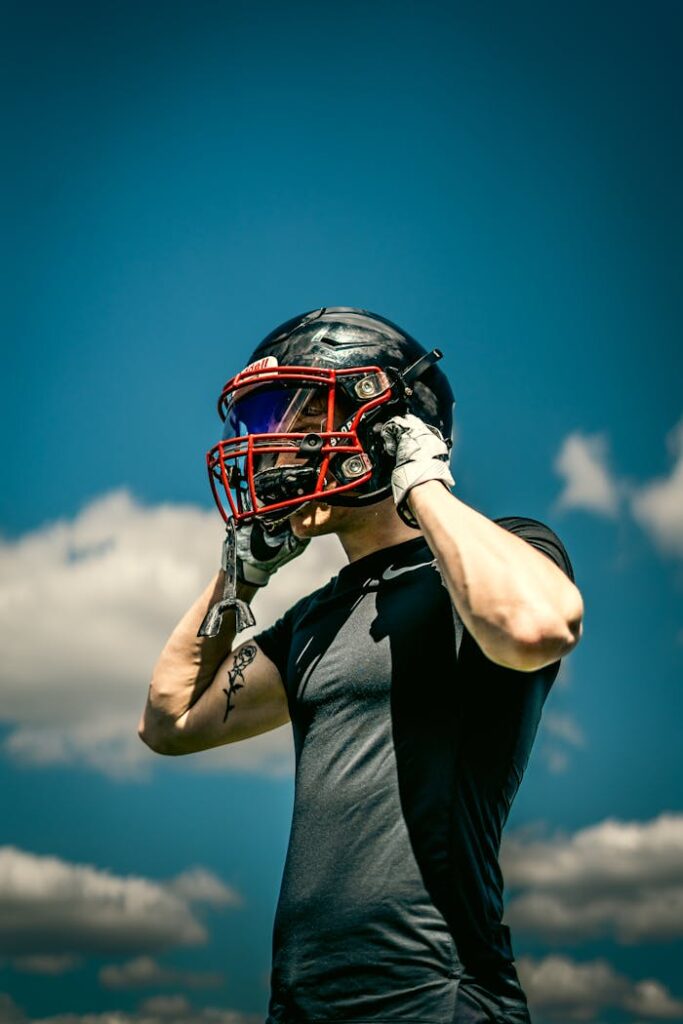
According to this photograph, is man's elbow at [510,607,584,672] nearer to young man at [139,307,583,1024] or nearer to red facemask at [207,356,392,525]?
young man at [139,307,583,1024]

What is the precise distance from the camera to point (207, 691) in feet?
14.7

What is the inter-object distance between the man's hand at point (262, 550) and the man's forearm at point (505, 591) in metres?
0.99

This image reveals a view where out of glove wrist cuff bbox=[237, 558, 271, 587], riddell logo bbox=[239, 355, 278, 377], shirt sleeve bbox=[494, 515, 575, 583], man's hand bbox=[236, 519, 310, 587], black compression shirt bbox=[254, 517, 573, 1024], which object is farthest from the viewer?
glove wrist cuff bbox=[237, 558, 271, 587]

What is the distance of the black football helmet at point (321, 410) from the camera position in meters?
3.84

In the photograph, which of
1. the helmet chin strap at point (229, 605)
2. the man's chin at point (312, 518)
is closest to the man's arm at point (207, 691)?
the helmet chin strap at point (229, 605)

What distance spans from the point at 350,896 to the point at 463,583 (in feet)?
3.06

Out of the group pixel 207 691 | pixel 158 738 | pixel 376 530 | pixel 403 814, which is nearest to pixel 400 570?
pixel 376 530

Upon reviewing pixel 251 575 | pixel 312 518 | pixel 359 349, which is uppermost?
pixel 359 349

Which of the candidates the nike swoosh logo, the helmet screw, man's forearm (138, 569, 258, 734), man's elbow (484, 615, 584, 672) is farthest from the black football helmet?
man's elbow (484, 615, 584, 672)

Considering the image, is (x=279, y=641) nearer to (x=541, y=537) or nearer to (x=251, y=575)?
(x=251, y=575)

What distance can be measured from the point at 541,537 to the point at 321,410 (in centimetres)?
92

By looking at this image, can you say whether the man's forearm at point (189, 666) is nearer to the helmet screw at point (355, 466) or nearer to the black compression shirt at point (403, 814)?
the black compression shirt at point (403, 814)

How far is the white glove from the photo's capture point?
361 cm

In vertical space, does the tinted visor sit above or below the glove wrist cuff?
above
